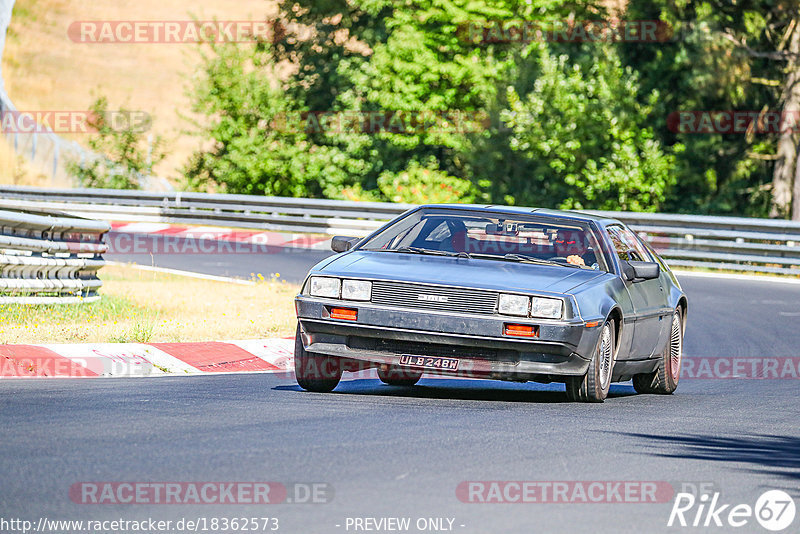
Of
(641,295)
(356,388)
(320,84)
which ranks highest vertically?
(320,84)

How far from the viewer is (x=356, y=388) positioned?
1070 centimetres

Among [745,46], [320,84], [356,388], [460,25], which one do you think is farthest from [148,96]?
[356,388]

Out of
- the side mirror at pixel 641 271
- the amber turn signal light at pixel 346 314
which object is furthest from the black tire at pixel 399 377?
the side mirror at pixel 641 271

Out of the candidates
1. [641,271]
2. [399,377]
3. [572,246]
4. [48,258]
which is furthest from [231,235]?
[641,271]

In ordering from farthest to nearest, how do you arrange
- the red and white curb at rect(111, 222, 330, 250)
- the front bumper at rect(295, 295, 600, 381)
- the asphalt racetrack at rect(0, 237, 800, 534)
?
the red and white curb at rect(111, 222, 330, 250) < the front bumper at rect(295, 295, 600, 381) < the asphalt racetrack at rect(0, 237, 800, 534)

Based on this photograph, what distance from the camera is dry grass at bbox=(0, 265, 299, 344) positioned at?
40.7 feet

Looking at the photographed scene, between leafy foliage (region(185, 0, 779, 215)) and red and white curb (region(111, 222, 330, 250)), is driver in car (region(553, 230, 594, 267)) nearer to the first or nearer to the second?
red and white curb (region(111, 222, 330, 250))

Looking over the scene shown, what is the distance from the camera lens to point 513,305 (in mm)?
9359

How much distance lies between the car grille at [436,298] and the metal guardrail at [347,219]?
1583cm

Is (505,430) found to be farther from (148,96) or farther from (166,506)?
(148,96)

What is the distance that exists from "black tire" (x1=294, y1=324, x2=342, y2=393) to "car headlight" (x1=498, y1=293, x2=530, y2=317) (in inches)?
52.1

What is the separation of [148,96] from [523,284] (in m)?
75.7

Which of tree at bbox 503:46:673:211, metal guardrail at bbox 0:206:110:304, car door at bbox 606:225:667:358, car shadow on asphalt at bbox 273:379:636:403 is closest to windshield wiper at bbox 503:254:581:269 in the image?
car door at bbox 606:225:667:358

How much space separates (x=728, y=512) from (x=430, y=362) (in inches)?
139
